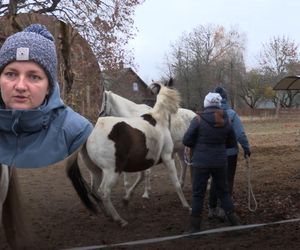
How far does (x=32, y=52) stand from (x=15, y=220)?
0.74 m

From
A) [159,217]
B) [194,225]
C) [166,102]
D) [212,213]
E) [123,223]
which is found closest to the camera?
[194,225]

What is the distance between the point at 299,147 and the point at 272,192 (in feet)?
25.6

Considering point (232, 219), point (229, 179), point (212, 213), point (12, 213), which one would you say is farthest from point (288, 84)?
point (12, 213)

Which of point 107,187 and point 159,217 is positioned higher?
point 107,187

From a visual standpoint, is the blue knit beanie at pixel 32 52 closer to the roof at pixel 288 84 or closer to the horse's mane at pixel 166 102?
the horse's mane at pixel 166 102

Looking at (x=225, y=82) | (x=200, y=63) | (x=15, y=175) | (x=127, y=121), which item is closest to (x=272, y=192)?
(x=127, y=121)

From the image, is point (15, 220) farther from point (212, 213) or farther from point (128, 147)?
point (212, 213)

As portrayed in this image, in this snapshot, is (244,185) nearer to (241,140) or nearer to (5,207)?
(241,140)

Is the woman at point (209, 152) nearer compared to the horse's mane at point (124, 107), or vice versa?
the woman at point (209, 152)

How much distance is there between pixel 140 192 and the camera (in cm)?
942

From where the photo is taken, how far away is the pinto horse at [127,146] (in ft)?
22.2

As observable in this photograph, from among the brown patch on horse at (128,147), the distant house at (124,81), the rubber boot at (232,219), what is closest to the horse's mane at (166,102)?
the brown patch on horse at (128,147)

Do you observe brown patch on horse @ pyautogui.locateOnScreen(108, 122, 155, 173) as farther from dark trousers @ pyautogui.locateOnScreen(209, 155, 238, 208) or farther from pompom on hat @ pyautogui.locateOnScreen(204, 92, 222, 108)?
pompom on hat @ pyautogui.locateOnScreen(204, 92, 222, 108)

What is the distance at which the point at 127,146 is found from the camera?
273 inches
